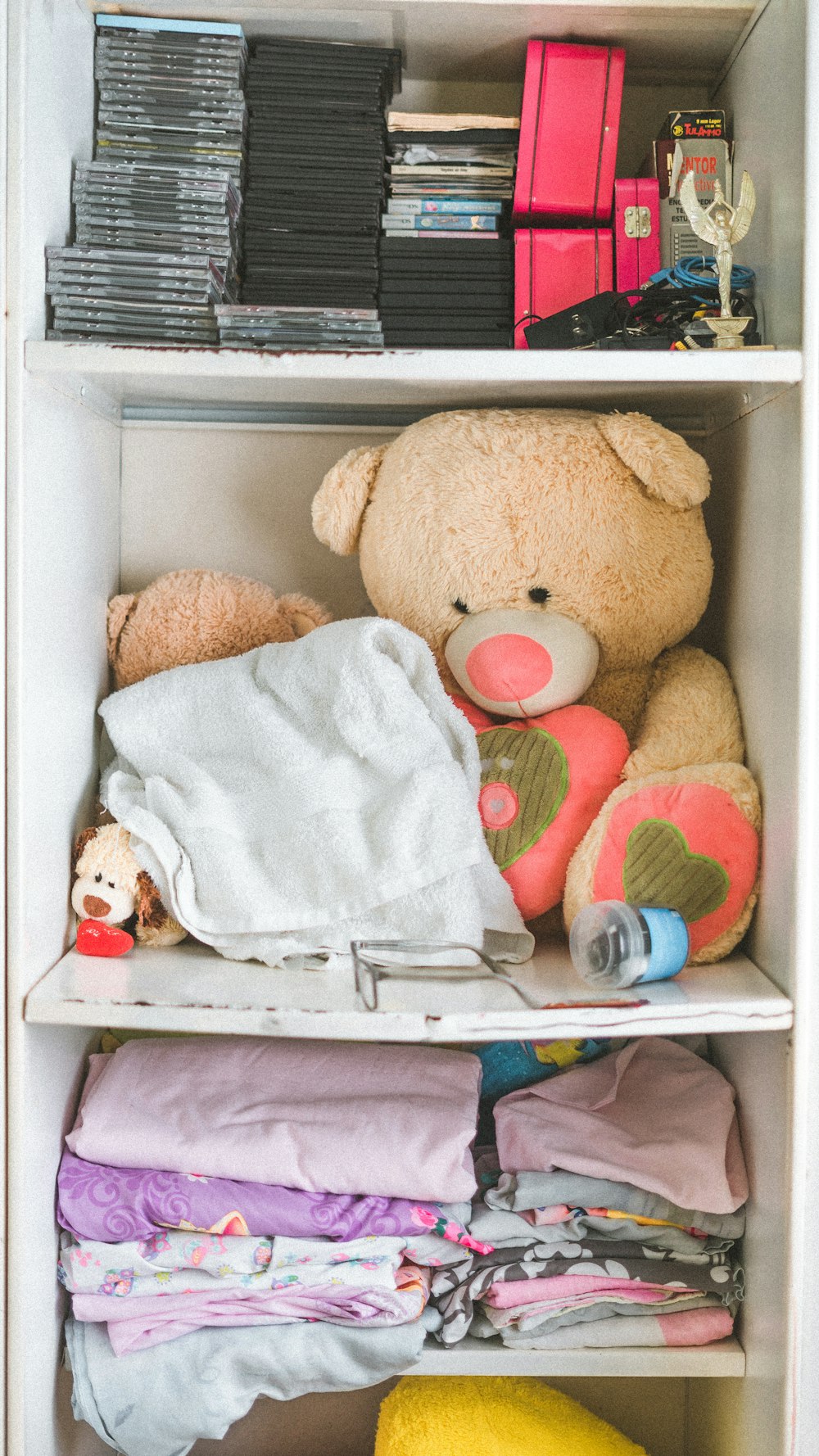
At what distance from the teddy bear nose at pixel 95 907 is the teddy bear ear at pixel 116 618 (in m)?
0.30

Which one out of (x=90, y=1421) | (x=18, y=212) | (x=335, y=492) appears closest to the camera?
(x=18, y=212)

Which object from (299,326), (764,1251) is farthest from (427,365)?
(764,1251)

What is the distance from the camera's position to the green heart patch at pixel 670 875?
0.97m

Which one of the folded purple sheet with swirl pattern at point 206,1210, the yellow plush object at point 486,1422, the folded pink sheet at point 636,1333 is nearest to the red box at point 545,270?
the folded purple sheet with swirl pattern at point 206,1210

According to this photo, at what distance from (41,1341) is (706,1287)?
2.17 ft

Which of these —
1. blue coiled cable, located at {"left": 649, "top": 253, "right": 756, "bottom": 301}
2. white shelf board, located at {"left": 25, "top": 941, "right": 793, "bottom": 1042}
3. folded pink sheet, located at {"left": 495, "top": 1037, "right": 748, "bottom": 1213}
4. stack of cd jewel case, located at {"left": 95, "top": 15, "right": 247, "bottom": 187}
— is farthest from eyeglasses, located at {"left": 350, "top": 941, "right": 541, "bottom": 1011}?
stack of cd jewel case, located at {"left": 95, "top": 15, "right": 247, "bottom": 187}

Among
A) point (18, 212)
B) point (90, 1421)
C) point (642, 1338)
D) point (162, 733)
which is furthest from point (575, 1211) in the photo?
point (18, 212)

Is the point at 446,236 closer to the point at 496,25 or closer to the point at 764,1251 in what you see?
the point at 496,25

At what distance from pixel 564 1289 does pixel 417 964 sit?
1.28ft

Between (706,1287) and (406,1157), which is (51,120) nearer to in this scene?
(406,1157)

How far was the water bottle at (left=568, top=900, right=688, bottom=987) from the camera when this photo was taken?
929mm

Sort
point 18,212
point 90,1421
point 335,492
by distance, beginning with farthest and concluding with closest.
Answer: point 335,492 < point 90,1421 < point 18,212

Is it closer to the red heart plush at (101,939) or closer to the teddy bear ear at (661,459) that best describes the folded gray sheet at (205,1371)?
the red heart plush at (101,939)

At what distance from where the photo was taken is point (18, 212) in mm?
896
